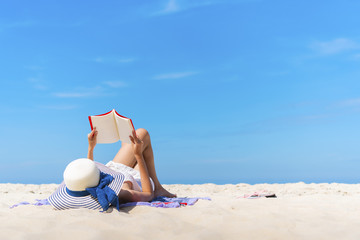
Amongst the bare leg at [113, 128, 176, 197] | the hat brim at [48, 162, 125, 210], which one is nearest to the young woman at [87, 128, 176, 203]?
the bare leg at [113, 128, 176, 197]

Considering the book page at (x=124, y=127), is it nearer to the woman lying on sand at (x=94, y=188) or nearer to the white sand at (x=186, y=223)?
the woman lying on sand at (x=94, y=188)

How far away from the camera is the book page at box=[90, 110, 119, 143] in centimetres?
442

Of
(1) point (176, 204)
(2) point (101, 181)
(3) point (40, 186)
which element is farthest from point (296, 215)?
(3) point (40, 186)

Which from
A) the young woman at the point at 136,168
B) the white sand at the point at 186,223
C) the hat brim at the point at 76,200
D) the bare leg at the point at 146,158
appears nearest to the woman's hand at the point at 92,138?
the young woman at the point at 136,168

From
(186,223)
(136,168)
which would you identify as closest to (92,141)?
(136,168)

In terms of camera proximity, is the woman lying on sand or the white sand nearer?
the white sand

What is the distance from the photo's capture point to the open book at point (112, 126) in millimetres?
4219

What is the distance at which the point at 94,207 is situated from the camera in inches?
155

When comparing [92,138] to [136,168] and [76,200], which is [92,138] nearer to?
[136,168]

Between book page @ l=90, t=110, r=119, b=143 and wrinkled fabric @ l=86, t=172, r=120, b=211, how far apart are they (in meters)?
0.74

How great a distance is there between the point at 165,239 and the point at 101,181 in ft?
3.89

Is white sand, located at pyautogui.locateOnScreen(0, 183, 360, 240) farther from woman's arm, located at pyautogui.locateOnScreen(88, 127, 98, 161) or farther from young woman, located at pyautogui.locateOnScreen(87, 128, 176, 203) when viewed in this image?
woman's arm, located at pyautogui.locateOnScreen(88, 127, 98, 161)

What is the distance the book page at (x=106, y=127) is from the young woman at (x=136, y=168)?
0.10 m

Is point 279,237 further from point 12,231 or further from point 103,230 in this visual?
point 12,231
